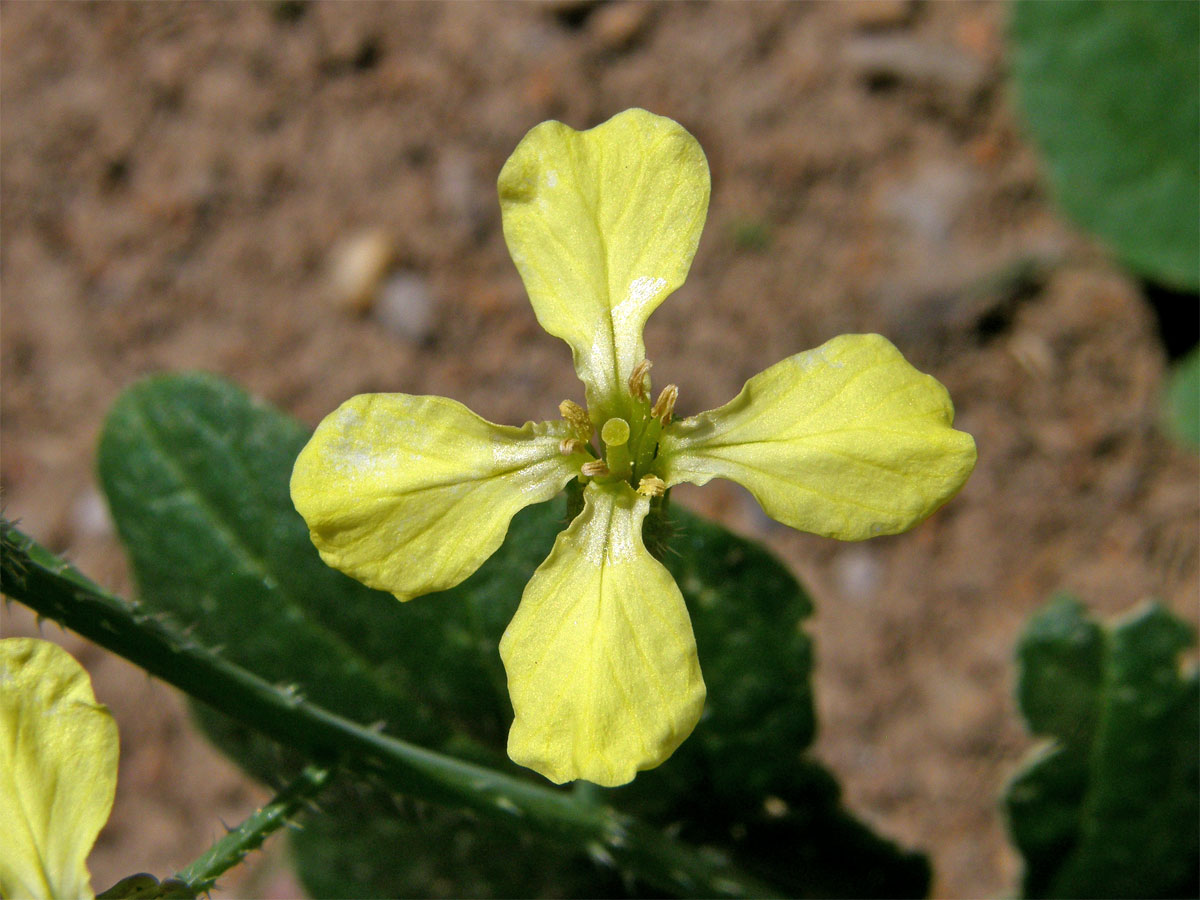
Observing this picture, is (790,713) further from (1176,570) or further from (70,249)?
(70,249)

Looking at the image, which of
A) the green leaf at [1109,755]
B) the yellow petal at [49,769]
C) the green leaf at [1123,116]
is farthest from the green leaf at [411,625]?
the green leaf at [1123,116]

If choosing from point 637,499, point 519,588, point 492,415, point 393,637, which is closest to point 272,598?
point 393,637

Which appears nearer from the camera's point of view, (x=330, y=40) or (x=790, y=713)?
(x=790, y=713)

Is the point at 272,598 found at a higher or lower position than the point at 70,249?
lower

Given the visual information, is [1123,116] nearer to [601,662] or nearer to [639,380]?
[639,380]

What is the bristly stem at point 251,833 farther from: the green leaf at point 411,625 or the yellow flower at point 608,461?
the green leaf at point 411,625

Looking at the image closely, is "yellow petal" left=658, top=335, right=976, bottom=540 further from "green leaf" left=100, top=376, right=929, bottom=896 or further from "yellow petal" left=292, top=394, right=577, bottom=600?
"green leaf" left=100, top=376, right=929, bottom=896

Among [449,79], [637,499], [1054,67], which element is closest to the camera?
[637,499]

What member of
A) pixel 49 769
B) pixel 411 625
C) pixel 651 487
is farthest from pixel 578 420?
pixel 49 769
